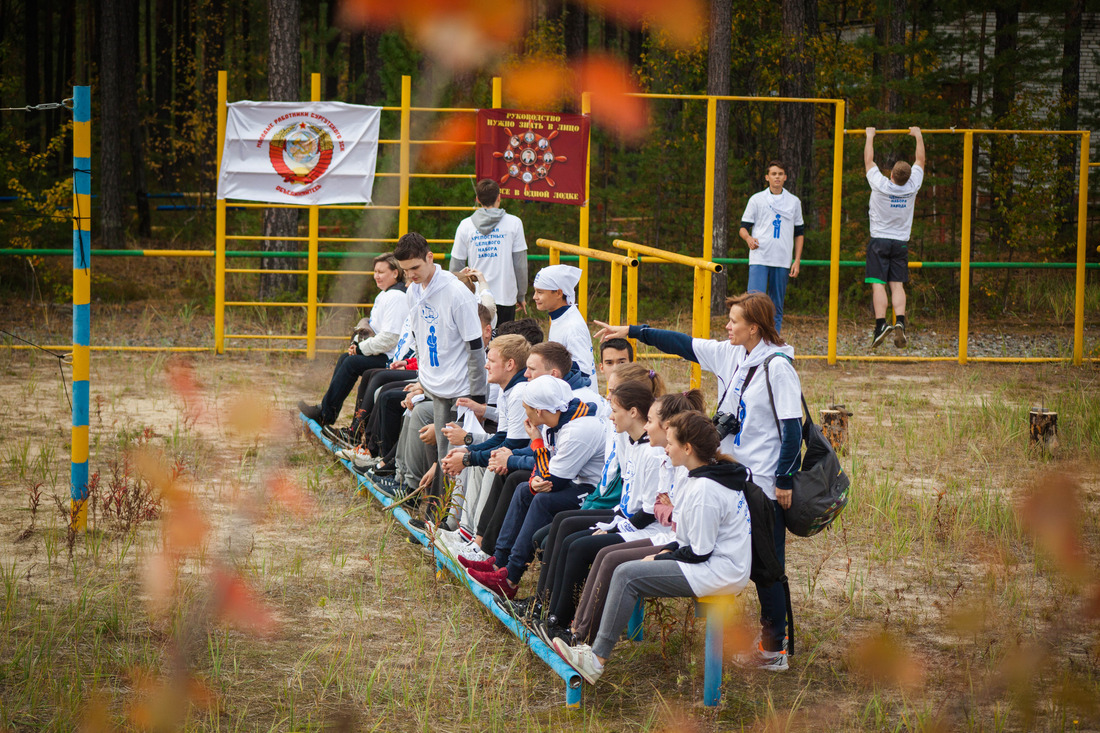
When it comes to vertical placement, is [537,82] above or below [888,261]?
above

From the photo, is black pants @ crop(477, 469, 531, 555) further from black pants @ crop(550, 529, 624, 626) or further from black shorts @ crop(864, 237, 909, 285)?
black shorts @ crop(864, 237, 909, 285)

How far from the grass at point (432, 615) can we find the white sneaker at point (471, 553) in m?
0.23

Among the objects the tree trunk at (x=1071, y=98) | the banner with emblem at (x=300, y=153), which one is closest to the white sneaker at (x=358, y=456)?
the banner with emblem at (x=300, y=153)

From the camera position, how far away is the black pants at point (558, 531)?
5.12 metres

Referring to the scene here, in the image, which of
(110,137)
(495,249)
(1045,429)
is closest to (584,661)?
(1045,429)

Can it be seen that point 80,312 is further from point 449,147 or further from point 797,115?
point 797,115

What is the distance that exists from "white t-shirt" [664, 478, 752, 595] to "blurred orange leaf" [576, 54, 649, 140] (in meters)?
11.3

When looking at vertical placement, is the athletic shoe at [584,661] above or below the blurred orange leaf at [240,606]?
above

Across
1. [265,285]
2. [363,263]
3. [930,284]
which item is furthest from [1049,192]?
[265,285]

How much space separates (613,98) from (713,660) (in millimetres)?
11691

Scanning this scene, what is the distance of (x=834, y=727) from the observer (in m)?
4.43

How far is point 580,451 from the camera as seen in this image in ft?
18.0

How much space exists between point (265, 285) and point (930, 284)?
9.17 m

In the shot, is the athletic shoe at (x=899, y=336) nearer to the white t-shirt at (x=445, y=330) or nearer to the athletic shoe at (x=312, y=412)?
the athletic shoe at (x=312, y=412)
